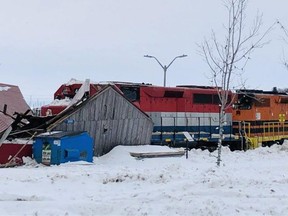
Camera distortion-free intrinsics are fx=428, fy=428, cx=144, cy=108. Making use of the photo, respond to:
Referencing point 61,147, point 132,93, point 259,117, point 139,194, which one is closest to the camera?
point 139,194

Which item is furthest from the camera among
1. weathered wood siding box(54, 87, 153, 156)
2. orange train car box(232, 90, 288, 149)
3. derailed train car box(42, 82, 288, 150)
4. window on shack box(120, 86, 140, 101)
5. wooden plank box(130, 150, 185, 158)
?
orange train car box(232, 90, 288, 149)

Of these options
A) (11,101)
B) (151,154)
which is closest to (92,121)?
(151,154)

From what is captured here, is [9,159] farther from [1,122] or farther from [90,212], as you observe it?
[90,212]

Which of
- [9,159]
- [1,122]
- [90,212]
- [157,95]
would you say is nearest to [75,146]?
[9,159]

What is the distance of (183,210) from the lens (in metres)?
6.64

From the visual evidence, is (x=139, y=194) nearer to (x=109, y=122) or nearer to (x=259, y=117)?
(x=109, y=122)

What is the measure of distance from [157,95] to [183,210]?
1383cm

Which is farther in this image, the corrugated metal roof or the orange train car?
the orange train car

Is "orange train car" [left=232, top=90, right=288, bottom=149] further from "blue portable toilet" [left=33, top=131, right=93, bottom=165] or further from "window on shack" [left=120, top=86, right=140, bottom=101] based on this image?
"blue portable toilet" [left=33, top=131, right=93, bottom=165]

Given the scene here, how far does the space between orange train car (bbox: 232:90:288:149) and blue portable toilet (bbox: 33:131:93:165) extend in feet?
40.0

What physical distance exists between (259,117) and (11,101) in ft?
47.9

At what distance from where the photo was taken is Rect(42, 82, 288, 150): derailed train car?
19.9 metres

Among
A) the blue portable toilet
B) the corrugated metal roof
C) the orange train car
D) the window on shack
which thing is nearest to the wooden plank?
the blue portable toilet

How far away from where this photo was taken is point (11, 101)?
16375 millimetres
